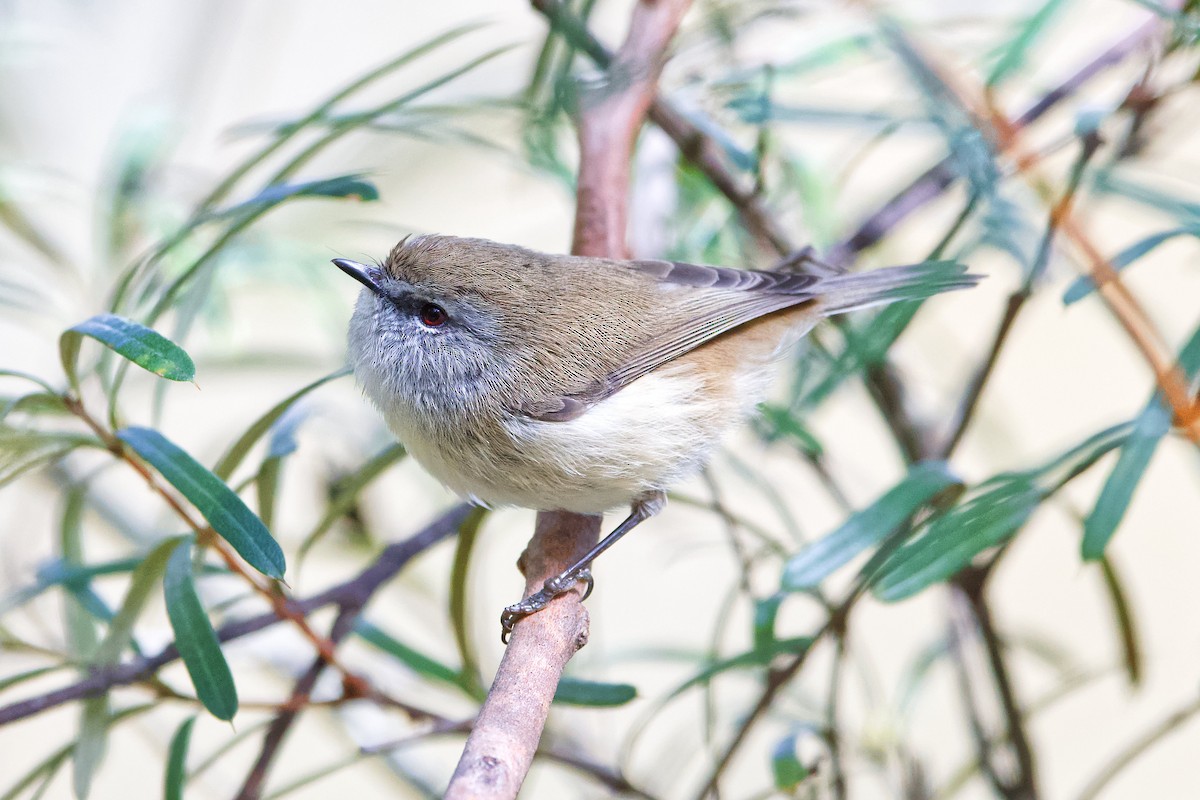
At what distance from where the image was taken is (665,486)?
1959mm

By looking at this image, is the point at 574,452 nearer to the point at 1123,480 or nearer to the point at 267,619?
the point at 267,619

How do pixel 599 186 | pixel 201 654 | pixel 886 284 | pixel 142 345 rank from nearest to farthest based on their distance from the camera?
pixel 142 345, pixel 201 654, pixel 599 186, pixel 886 284

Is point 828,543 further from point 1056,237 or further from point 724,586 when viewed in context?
point 724,586

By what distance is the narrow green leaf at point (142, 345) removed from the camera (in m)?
1.24

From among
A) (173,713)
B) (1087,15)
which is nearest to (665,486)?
(1087,15)

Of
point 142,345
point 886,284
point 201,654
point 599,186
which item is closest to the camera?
point 142,345

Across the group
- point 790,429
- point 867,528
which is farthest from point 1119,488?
point 790,429

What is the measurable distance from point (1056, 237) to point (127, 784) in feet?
12.0

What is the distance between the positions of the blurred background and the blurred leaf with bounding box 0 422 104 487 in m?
0.01

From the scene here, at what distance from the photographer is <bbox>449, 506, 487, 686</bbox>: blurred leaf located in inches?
70.0

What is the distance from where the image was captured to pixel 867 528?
1.61m

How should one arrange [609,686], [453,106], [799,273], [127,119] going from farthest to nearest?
1. [127,119]
2. [799,273]
3. [453,106]
4. [609,686]

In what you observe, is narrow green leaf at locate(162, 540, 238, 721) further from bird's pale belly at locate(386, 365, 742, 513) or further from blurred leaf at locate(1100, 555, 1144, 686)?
blurred leaf at locate(1100, 555, 1144, 686)

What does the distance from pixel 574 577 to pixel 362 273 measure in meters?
0.65
